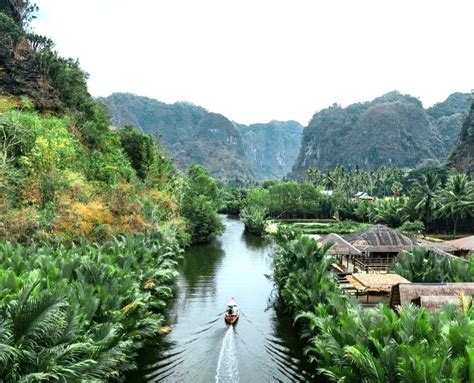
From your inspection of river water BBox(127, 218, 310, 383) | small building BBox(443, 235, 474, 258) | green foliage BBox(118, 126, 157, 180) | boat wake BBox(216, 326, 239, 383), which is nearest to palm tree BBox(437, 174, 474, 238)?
small building BBox(443, 235, 474, 258)

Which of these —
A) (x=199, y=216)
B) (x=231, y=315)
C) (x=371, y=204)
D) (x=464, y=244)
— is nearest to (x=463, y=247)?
(x=464, y=244)

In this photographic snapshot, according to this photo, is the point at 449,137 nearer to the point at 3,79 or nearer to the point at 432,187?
the point at 432,187

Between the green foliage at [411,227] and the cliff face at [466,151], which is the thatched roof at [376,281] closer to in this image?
the green foliage at [411,227]

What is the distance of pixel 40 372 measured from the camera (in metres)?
7.62

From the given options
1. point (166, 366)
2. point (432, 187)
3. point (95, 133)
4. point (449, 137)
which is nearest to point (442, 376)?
point (166, 366)

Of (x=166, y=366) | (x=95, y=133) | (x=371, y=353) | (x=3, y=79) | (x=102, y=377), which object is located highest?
(x=3, y=79)

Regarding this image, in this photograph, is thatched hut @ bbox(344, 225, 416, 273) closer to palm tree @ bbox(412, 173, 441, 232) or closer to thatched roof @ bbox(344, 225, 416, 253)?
thatched roof @ bbox(344, 225, 416, 253)

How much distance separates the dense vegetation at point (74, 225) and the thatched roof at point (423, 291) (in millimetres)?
8471

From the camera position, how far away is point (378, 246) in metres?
28.0

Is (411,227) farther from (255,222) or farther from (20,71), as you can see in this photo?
(20,71)

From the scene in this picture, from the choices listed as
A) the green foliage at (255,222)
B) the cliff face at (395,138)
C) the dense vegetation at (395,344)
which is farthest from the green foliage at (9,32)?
the cliff face at (395,138)

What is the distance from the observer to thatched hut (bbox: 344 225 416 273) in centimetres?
2785

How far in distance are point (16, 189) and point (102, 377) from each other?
17.1 m

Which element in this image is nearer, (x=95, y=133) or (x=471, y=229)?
(x=95, y=133)
